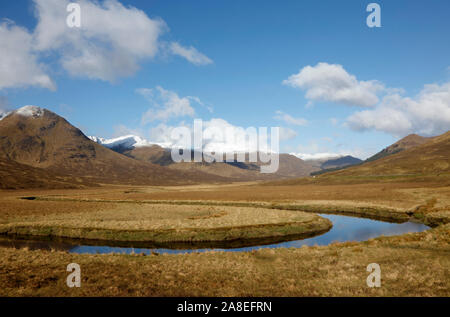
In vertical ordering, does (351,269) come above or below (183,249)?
above

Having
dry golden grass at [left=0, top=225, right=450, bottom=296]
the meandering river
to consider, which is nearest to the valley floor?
dry golden grass at [left=0, top=225, right=450, bottom=296]

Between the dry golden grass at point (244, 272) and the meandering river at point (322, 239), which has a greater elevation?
the dry golden grass at point (244, 272)

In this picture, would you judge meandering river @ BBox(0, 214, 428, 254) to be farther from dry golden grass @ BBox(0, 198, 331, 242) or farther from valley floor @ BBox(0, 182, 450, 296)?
valley floor @ BBox(0, 182, 450, 296)

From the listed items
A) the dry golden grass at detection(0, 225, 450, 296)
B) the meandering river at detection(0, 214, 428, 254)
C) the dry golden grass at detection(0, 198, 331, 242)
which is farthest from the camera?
the dry golden grass at detection(0, 198, 331, 242)

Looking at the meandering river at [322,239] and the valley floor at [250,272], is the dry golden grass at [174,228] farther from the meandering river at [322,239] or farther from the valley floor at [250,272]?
the valley floor at [250,272]

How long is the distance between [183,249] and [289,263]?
560 inches

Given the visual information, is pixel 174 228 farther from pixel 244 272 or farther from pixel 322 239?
pixel 244 272

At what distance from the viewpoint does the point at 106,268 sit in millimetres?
21281

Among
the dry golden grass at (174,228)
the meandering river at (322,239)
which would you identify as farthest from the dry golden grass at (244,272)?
the dry golden grass at (174,228)
